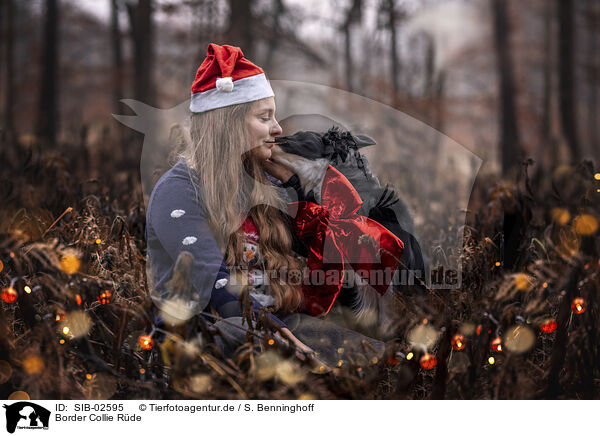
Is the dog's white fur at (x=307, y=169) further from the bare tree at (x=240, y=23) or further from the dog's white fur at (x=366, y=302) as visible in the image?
the bare tree at (x=240, y=23)

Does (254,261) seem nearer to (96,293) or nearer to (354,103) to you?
(96,293)

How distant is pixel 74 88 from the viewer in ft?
46.3

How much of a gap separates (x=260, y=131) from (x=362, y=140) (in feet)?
1.20

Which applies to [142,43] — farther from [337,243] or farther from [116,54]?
[337,243]

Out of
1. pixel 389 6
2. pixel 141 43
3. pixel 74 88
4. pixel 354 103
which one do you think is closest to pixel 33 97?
pixel 74 88

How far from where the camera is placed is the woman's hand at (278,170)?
6.18ft

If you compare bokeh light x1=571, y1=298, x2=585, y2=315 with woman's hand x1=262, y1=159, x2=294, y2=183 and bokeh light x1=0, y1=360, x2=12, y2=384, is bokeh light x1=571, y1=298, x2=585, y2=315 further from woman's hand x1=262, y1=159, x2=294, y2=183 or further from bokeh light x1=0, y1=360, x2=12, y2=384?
bokeh light x1=0, y1=360, x2=12, y2=384

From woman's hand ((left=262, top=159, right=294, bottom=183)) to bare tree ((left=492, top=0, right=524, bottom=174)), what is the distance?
655cm

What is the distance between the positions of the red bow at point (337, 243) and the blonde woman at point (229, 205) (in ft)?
0.24

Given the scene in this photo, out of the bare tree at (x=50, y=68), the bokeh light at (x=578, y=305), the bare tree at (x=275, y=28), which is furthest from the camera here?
the bare tree at (x=50, y=68)

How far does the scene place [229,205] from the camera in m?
1.86

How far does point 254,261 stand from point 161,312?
39 centimetres

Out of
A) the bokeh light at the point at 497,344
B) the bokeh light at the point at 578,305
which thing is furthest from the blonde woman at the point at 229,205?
the bokeh light at the point at 578,305

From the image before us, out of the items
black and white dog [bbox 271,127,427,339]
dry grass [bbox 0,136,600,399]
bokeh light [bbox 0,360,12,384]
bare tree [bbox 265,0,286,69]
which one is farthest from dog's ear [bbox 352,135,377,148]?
bare tree [bbox 265,0,286,69]
